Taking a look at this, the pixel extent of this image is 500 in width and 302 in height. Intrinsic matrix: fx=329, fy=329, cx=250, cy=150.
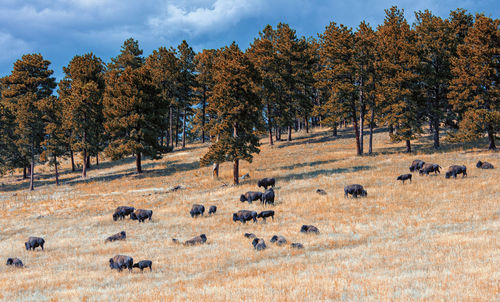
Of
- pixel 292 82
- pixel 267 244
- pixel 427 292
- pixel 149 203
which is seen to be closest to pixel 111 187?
pixel 149 203

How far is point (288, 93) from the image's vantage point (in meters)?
57.4

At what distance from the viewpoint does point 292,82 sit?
191 feet

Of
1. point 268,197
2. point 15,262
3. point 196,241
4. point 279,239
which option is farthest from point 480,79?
point 15,262

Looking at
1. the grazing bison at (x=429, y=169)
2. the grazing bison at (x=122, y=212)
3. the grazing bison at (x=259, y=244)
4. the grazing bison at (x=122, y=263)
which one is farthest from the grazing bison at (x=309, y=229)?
the grazing bison at (x=429, y=169)

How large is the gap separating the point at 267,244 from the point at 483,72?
112 ft

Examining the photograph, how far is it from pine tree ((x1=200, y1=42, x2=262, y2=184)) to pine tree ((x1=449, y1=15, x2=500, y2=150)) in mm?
23415

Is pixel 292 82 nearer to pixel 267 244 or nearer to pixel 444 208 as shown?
pixel 444 208

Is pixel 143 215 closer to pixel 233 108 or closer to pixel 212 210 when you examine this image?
pixel 212 210

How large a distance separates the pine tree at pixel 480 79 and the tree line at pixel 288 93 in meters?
0.11

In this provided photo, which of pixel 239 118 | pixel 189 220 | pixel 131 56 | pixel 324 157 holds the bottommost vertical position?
pixel 189 220

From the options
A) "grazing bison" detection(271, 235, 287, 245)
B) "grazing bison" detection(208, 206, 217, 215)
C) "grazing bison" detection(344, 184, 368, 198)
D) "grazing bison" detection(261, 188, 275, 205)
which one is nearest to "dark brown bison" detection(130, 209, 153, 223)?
"grazing bison" detection(208, 206, 217, 215)

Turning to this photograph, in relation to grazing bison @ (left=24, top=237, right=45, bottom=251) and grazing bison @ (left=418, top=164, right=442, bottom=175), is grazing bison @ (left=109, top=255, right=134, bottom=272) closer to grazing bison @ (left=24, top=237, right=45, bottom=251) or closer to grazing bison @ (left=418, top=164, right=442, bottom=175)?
grazing bison @ (left=24, top=237, right=45, bottom=251)

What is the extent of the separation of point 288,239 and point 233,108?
19.7 m

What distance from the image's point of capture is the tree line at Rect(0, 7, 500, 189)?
117ft
